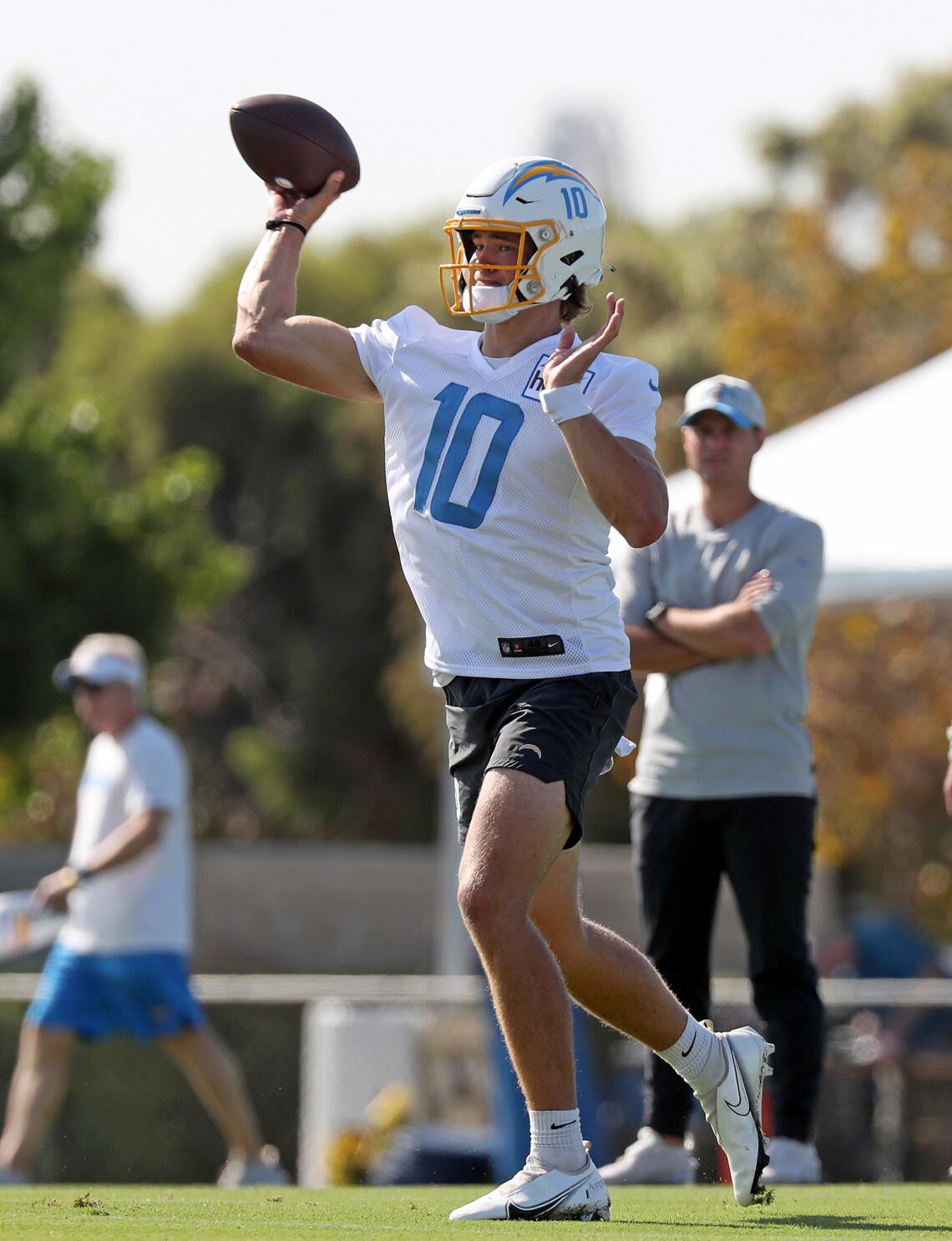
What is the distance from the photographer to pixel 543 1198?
14.8ft

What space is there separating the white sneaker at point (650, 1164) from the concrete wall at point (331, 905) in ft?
55.7

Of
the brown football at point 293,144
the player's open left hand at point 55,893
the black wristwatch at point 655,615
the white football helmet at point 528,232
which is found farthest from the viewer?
the player's open left hand at point 55,893

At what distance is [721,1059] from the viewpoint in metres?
4.96

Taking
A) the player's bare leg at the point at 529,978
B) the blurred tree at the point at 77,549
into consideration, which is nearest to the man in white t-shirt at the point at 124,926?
the player's bare leg at the point at 529,978

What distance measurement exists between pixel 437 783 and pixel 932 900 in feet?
37.0

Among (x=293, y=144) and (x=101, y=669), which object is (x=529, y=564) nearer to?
(x=293, y=144)

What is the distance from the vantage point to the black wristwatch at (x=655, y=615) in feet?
20.7

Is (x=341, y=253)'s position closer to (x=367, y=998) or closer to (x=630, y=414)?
(x=367, y=998)

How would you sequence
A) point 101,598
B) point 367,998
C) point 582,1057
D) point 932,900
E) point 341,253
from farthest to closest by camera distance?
1. point 341,253
2. point 932,900
3. point 101,598
4. point 367,998
5. point 582,1057

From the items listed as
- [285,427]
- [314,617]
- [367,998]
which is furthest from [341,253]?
[367,998]

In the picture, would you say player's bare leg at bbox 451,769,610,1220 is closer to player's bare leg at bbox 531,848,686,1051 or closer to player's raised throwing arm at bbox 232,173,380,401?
player's bare leg at bbox 531,848,686,1051

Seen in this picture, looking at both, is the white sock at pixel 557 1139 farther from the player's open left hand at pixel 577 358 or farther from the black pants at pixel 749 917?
the black pants at pixel 749 917

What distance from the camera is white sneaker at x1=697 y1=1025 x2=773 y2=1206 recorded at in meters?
4.95

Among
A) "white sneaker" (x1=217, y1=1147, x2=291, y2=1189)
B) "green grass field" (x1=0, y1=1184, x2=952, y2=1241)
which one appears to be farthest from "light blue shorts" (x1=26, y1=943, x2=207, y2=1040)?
"green grass field" (x1=0, y1=1184, x2=952, y2=1241)
